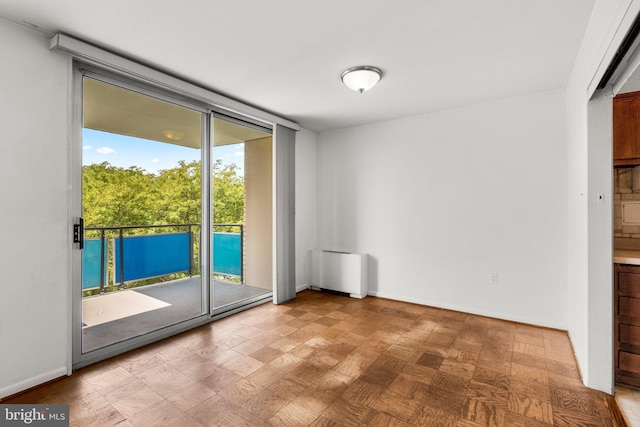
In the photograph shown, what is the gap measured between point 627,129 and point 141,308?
4940 millimetres

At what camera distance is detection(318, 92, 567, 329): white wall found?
331 cm

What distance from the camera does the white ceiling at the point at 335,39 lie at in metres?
1.96

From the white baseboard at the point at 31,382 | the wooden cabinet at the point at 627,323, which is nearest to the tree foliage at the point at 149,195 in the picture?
the white baseboard at the point at 31,382

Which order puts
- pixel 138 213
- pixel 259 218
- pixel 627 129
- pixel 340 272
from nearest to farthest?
pixel 627 129, pixel 138 213, pixel 259 218, pixel 340 272

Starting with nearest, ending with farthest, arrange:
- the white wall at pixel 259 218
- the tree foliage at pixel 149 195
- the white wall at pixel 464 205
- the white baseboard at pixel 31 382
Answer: the white baseboard at pixel 31 382
the tree foliage at pixel 149 195
the white wall at pixel 464 205
the white wall at pixel 259 218

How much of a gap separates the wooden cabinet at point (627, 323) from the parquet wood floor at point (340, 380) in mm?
304

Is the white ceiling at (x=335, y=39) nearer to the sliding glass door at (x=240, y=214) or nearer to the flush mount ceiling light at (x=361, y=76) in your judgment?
the flush mount ceiling light at (x=361, y=76)

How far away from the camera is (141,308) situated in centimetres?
335

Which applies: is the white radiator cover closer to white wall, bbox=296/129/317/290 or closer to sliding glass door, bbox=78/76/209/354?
white wall, bbox=296/129/317/290

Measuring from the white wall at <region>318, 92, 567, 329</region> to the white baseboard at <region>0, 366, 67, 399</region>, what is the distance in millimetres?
3503

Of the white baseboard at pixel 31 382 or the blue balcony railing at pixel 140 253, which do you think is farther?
the blue balcony railing at pixel 140 253

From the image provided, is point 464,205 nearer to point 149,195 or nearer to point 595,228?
point 595,228

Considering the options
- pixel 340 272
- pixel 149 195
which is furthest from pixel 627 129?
pixel 149 195

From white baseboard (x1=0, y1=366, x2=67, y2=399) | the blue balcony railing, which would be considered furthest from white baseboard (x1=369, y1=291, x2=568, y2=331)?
white baseboard (x1=0, y1=366, x2=67, y2=399)
